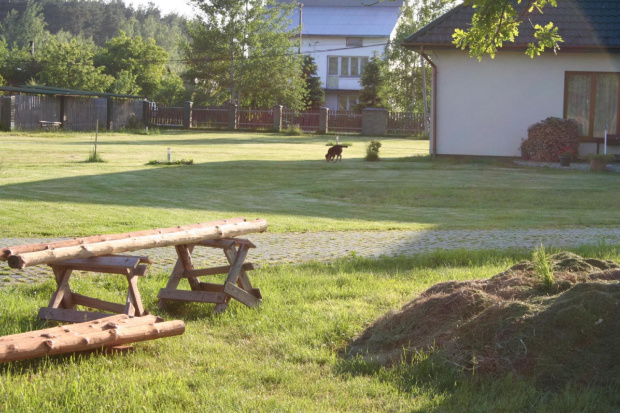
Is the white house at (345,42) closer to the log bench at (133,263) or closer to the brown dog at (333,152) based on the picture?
the brown dog at (333,152)

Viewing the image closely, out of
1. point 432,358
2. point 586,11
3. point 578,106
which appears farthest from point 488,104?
point 432,358

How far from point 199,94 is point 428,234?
57156 millimetres

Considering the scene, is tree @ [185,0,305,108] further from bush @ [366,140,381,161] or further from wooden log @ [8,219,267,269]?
wooden log @ [8,219,267,269]

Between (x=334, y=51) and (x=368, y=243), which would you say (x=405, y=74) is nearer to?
(x=334, y=51)

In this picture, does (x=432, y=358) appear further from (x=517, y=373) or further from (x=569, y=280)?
(x=569, y=280)

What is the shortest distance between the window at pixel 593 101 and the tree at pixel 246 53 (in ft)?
121

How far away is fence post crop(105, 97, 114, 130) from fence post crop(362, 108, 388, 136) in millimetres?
17094

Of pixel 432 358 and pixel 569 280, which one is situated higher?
pixel 569 280

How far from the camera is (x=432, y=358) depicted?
15.9ft

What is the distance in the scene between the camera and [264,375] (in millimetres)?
4754

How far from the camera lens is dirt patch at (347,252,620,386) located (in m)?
4.56

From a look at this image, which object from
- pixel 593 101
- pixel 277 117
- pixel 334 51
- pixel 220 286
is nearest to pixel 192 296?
pixel 220 286

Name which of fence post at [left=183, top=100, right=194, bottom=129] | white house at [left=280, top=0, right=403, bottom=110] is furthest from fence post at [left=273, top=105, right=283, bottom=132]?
white house at [left=280, top=0, right=403, bottom=110]

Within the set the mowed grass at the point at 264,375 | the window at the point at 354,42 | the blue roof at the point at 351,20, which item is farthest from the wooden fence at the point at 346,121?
the mowed grass at the point at 264,375
